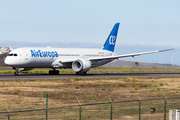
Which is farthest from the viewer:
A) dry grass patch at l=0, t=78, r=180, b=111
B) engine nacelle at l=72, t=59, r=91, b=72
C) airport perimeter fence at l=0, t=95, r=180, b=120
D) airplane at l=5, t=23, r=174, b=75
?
engine nacelle at l=72, t=59, r=91, b=72

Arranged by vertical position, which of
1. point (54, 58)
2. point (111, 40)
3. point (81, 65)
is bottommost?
point (81, 65)

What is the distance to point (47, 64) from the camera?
46.7 m

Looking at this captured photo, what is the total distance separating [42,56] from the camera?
149 ft

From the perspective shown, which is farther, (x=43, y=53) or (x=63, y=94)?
(x=43, y=53)

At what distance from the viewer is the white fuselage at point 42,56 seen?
143 feet

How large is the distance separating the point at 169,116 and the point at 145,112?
5.06 ft

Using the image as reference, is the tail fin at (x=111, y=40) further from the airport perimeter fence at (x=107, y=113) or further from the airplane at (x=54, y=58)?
the airport perimeter fence at (x=107, y=113)

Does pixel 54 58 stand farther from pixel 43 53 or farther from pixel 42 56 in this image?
pixel 42 56

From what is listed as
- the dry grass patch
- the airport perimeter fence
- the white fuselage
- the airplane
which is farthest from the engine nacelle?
the airport perimeter fence

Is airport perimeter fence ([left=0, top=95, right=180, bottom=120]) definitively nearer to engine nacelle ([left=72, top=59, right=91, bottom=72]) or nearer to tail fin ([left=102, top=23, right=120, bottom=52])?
engine nacelle ([left=72, top=59, right=91, bottom=72])

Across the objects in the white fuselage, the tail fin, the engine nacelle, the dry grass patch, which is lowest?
the dry grass patch

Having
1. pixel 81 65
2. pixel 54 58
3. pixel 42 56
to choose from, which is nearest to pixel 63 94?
pixel 42 56

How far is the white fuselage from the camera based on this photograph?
43562 mm

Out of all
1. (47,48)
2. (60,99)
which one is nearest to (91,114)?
(60,99)
